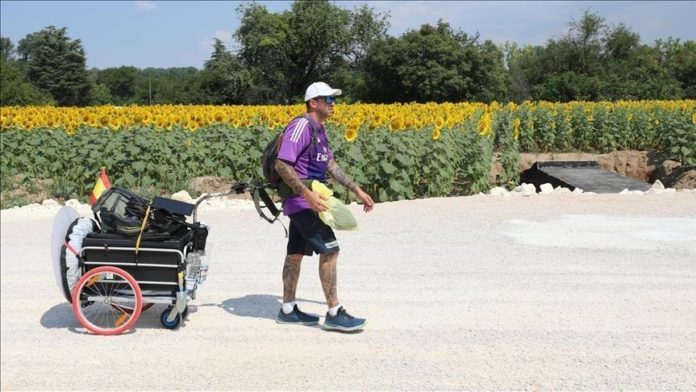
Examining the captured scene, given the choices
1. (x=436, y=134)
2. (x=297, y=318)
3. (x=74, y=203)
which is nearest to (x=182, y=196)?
(x=74, y=203)

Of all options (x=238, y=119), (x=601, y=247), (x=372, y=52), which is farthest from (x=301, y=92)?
(x=601, y=247)

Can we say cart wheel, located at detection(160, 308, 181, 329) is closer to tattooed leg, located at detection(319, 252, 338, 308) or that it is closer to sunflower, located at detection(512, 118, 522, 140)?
tattooed leg, located at detection(319, 252, 338, 308)

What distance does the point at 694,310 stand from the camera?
609cm

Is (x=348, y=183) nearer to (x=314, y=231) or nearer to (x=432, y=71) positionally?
(x=314, y=231)

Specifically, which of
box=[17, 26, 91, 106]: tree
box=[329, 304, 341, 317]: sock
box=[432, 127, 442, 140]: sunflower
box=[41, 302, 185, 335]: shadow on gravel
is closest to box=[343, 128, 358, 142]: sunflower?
box=[432, 127, 442, 140]: sunflower

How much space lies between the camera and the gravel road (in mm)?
4645

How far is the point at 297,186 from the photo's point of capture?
5.23 meters

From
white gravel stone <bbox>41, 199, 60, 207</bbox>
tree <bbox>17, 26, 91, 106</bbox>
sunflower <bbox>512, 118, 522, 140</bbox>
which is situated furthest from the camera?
tree <bbox>17, 26, 91, 106</bbox>

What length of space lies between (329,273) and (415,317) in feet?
2.74

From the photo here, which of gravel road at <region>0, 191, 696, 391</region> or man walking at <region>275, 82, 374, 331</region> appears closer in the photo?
gravel road at <region>0, 191, 696, 391</region>

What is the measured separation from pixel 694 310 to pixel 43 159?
11.8 metres

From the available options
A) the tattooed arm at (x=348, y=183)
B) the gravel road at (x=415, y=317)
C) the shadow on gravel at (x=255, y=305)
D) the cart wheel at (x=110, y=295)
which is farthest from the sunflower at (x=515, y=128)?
the cart wheel at (x=110, y=295)

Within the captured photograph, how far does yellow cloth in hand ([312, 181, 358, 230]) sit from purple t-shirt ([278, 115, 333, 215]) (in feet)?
0.53

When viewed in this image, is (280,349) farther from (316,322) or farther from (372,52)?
(372,52)
